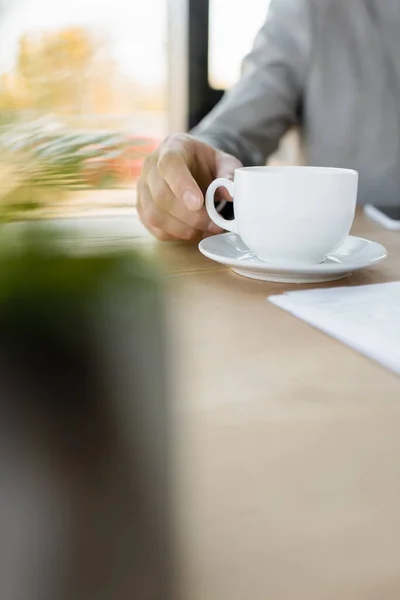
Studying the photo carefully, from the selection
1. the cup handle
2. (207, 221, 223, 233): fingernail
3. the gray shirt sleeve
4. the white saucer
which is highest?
the gray shirt sleeve

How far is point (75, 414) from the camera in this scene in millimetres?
79

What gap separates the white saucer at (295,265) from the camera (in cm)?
46

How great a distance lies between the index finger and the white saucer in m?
0.04

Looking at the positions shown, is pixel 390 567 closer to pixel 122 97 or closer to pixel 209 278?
pixel 122 97

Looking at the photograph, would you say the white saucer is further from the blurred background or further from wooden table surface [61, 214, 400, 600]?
the blurred background

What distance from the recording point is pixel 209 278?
1.61 feet

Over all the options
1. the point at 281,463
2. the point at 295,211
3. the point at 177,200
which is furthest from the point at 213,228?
the point at 281,463

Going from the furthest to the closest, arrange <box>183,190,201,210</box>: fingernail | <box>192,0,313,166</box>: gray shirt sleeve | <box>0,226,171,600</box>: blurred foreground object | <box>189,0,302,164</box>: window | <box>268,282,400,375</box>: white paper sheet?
<box>189,0,302,164</box>: window, <box>192,0,313,166</box>: gray shirt sleeve, <box>183,190,201,210</box>: fingernail, <box>268,282,400,375</box>: white paper sheet, <box>0,226,171,600</box>: blurred foreground object

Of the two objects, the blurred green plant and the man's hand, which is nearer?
the blurred green plant

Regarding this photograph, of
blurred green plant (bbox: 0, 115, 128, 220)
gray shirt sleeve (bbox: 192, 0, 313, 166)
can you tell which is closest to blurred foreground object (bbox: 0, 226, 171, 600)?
blurred green plant (bbox: 0, 115, 128, 220)

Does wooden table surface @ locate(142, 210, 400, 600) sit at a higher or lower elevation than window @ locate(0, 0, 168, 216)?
lower

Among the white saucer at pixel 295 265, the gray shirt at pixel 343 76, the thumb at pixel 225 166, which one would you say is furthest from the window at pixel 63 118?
the gray shirt at pixel 343 76

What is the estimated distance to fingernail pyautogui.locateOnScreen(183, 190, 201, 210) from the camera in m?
0.57

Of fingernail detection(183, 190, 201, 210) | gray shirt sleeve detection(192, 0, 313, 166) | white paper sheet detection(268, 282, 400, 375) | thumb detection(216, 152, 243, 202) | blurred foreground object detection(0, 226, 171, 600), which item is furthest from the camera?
gray shirt sleeve detection(192, 0, 313, 166)
